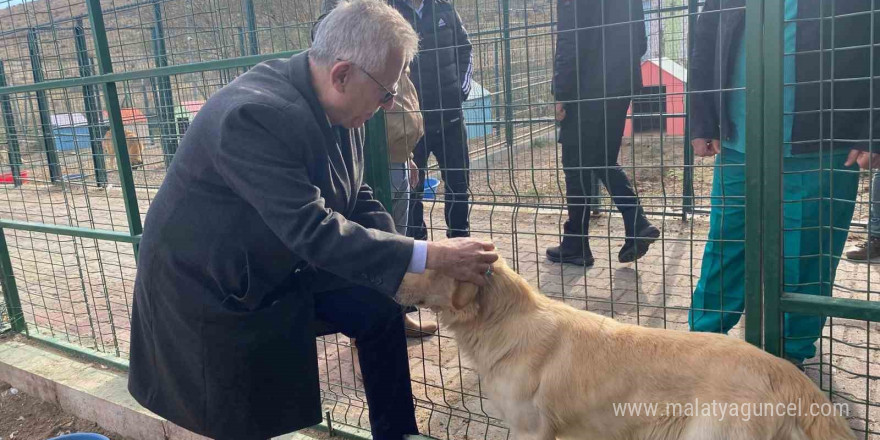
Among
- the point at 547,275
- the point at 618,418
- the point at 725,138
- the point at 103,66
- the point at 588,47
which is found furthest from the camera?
the point at 547,275

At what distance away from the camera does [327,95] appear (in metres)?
2.70

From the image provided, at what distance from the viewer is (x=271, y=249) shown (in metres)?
2.70

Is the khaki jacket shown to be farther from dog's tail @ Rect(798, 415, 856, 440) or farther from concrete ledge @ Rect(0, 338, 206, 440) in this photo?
dog's tail @ Rect(798, 415, 856, 440)

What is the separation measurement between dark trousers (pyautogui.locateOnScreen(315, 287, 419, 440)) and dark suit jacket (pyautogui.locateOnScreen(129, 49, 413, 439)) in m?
0.14

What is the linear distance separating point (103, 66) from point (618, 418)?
3.88 m

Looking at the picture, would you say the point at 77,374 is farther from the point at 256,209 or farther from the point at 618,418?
the point at 618,418

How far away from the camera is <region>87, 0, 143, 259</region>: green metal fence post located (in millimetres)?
4254

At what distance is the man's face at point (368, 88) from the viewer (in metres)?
2.60

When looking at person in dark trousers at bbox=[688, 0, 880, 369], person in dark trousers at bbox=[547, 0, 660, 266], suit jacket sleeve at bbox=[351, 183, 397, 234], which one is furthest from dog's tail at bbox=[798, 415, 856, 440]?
person in dark trousers at bbox=[547, 0, 660, 266]

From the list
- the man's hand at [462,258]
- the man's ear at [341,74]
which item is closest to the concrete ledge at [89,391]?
the man's hand at [462,258]

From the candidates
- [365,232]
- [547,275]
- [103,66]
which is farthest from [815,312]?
[103,66]

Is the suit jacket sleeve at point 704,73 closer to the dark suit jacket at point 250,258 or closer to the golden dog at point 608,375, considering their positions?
the golden dog at point 608,375

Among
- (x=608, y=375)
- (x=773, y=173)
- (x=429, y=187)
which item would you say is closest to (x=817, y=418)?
(x=608, y=375)

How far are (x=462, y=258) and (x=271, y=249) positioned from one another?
0.79 metres
